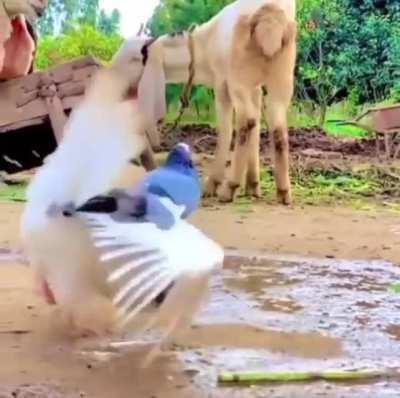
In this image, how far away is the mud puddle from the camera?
2.98 meters

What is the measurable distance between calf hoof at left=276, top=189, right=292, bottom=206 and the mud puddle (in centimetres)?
372

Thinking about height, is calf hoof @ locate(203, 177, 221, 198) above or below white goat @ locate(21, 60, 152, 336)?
below

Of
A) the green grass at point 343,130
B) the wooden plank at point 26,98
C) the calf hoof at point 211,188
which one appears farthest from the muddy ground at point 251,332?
the green grass at point 343,130

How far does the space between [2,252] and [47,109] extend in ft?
6.20

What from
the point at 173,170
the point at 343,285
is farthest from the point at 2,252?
the point at 173,170

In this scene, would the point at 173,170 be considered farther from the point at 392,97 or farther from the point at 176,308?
the point at 392,97

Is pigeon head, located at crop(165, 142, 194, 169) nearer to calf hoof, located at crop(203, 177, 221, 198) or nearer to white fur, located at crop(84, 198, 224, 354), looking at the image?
white fur, located at crop(84, 198, 224, 354)

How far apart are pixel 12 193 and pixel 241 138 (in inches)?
70.1

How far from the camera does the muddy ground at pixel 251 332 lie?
2984 millimetres

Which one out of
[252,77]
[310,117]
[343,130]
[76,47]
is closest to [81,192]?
[252,77]

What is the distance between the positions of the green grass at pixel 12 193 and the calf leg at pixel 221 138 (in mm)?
1449

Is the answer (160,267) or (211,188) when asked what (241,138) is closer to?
(211,188)

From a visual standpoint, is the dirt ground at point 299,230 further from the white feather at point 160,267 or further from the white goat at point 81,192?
the white feather at point 160,267

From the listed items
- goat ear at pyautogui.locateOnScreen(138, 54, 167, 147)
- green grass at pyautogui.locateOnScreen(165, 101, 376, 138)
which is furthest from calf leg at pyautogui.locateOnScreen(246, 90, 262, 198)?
green grass at pyautogui.locateOnScreen(165, 101, 376, 138)
